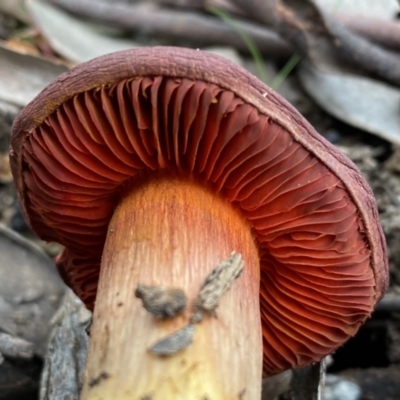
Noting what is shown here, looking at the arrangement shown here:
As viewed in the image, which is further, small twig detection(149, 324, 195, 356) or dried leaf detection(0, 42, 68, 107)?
dried leaf detection(0, 42, 68, 107)

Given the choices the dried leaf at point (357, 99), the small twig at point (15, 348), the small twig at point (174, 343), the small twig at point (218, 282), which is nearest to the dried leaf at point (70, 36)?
the dried leaf at point (357, 99)

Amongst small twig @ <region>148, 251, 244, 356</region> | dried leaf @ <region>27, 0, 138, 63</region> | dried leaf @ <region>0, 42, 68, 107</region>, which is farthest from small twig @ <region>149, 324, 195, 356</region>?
dried leaf @ <region>27, 0, 138, 63</region>

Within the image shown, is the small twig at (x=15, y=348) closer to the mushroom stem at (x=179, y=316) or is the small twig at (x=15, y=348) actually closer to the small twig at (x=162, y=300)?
the mushroom stem at (x=179, y=316)

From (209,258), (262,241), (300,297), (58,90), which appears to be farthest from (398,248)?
(58,90)

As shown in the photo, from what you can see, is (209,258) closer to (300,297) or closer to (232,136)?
(232,136)

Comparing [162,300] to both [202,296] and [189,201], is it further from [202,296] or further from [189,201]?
[189,201]

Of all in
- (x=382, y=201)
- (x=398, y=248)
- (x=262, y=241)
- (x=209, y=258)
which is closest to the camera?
(x=209, y=258)

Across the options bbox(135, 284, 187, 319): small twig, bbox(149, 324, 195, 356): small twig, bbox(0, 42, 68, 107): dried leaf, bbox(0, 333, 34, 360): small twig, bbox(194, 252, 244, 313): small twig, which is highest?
bbox(194, 252, 244, 313): small twig

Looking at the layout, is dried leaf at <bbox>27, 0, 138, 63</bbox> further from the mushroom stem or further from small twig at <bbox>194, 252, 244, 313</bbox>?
small twig at <bbox>194, 252, 244, 313</bbox>
